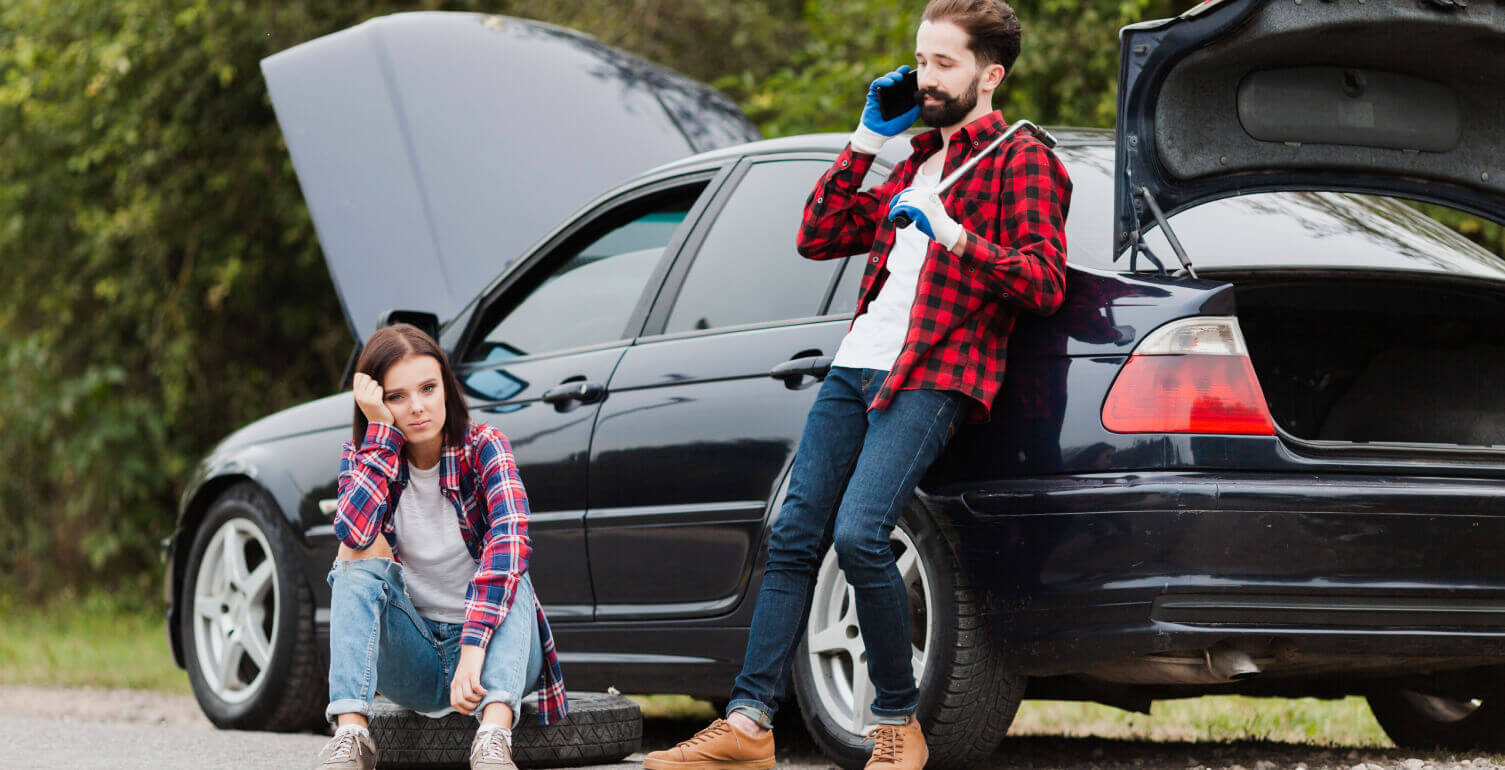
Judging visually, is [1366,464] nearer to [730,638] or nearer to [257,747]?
[730,638]

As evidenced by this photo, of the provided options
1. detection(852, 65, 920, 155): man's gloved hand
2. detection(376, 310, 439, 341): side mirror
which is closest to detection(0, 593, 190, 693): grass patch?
detection(376, 310, 439, 341): side mirror

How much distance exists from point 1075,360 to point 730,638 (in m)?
1.23

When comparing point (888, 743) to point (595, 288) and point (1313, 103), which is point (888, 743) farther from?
point (595, 288)

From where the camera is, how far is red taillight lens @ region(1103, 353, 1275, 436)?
3.62 meters

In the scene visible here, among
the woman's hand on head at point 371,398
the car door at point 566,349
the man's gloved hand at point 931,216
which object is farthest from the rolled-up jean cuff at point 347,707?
the man's gloved hand at point 931,216

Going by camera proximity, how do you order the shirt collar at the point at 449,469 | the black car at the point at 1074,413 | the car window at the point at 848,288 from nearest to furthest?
the black car at the point at 1074,413 < the shirt collar at the point at 449,469 < the car window at the point at 848,288

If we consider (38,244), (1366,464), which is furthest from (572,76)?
(38,244)

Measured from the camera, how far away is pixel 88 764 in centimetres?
445

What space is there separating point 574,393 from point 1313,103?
2.09 metres

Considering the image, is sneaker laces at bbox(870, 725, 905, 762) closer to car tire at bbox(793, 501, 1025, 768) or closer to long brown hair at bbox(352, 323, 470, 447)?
car tire at bbox(793, 501, 1025, 768)

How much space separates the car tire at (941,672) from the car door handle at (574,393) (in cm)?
97

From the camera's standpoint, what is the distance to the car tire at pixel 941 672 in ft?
12.6

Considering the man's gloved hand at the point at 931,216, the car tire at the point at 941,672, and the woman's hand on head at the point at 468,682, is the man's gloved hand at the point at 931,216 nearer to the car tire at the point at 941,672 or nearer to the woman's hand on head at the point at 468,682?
the car tire at the point at 941,672

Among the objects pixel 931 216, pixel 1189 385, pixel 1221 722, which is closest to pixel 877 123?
pixel 931 216
